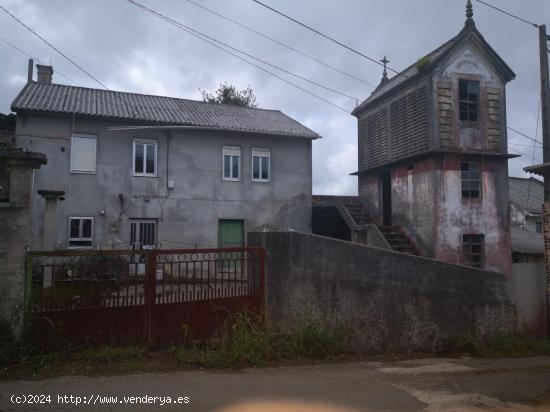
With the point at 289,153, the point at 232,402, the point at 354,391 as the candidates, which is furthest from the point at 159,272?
the point at 289,153

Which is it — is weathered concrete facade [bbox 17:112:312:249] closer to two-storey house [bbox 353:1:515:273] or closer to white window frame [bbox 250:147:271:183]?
white window frame [bbox 250:147:271:183]

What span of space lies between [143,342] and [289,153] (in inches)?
452

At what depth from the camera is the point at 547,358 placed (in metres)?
8.70

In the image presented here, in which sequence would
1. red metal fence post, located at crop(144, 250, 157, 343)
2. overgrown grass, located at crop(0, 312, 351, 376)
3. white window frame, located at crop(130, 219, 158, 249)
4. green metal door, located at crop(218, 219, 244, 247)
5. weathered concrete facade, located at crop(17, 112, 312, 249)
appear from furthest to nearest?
green metal door, located at crop(218, 219, 244, 247)
white window frame, located at crop(130, 219, 158, 249)
weathered concrete facade, located at crop(17, 112, 312, 249)
red metal fence post, located at crop(144, 250, 157, 343)
overgrown grass, located at crop(0, 312, 351, 376)

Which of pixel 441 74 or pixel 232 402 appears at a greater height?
pixel 441 74

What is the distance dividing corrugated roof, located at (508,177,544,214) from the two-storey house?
56.8 ft

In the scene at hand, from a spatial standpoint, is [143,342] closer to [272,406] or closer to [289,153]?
[272,406]

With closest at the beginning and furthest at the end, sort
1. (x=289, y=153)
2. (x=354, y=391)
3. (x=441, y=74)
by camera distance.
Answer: (x=354, y=391) → (x=441, y=74) → (x=289, y=153)

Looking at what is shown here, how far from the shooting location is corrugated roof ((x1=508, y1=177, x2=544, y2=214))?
29.7 m

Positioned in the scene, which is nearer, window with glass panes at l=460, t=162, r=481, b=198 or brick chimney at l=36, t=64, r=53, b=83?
window with glass panes at l=460, t=162, r=481, b=198

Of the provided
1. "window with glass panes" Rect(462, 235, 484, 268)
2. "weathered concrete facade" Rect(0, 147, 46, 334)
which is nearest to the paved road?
"weathered concrete facade" Rect(0, 147, 46, 334)

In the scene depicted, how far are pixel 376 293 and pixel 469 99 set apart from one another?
9447mm

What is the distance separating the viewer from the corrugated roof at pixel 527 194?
29.7 metres

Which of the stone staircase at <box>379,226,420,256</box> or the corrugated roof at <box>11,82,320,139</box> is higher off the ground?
the corrugated roof at <box>11,82,320,139</box>
